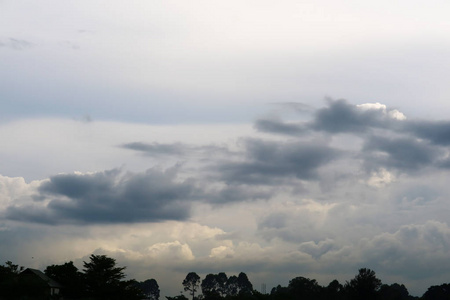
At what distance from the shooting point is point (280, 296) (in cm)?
15825

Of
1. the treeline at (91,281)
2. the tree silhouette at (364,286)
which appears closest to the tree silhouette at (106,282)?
the treeline at (91,281)

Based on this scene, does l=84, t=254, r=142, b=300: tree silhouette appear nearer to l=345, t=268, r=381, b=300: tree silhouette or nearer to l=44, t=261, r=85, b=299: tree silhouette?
l=44, t=261, r=85, b=299: tree silhouette

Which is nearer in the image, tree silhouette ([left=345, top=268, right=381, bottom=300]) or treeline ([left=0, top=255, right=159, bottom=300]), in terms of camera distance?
treeline ([left=0, top=255, right=159, bottom=300])

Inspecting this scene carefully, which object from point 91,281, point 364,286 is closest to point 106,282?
point 91,281

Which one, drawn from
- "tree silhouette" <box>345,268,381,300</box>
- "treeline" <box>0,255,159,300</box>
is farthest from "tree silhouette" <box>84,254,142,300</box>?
"tree silhouette" <box>345,268,381,300</box>

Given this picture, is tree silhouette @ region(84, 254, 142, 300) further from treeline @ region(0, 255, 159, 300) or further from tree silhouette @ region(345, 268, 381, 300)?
tree silhouette @ region(345, 268, 381, 300)

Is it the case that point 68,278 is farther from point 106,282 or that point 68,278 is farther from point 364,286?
point 364,286

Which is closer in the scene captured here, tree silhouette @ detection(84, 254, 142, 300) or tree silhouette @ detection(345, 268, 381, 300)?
tree silhouette @ detection(84, 254, 142, 300)

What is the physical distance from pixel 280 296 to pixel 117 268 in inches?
1711

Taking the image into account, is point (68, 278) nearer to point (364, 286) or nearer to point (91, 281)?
point (91, 281)

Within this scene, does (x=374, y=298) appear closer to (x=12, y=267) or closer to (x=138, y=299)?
(x=138, y=299)

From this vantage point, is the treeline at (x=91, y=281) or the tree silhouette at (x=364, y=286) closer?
the treeline at (x=91, y=281)

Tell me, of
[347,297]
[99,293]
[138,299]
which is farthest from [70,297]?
[347,297]

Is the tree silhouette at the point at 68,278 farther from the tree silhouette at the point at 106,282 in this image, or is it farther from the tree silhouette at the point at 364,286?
the tree silhouette at the point at 364,286
